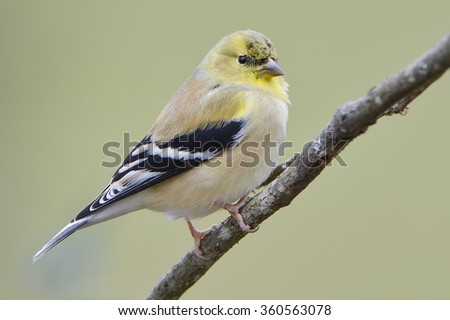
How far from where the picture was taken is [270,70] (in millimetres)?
4121

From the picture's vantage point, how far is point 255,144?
377 centimetres

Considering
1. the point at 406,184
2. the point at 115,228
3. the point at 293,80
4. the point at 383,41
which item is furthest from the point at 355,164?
the point at 115,228

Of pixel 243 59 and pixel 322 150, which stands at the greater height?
pixel 243 59

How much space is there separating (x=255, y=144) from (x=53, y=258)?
4.73 feet

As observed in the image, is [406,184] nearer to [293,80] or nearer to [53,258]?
[293,80]

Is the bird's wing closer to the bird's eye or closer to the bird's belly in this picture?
the bird's belly

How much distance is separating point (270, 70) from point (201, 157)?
822 millimetres

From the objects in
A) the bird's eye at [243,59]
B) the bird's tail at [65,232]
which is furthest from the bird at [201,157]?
the bird's eye at [243,59]

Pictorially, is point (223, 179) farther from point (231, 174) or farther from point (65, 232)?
point (65, 232)

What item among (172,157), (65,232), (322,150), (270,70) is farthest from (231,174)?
(322,150)

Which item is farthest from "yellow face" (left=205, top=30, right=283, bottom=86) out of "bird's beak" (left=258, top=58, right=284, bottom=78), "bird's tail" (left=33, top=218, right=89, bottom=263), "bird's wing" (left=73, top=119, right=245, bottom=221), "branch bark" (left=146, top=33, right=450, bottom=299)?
"bird's tail" (left=33, top=218, right=89, bottom=263)

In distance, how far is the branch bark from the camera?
2.03 metres

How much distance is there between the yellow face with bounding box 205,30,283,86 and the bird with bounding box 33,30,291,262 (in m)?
0.03

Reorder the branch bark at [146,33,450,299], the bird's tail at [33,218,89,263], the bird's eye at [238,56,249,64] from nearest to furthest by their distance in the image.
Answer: the branch bark at [146,33,450,299] → the bird's tail at [33,218,89,263] → the bird's eye at [238,56,249,64]
